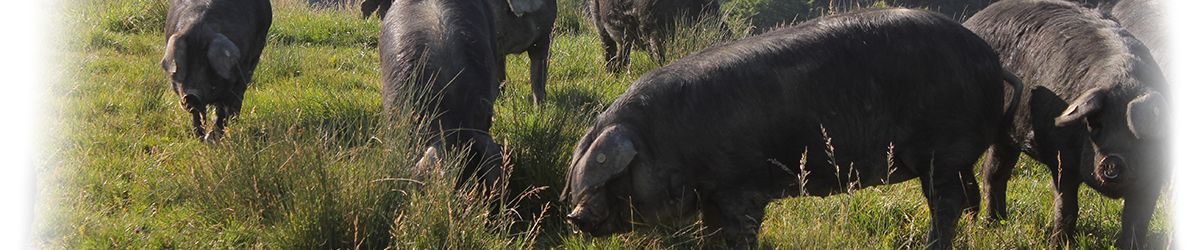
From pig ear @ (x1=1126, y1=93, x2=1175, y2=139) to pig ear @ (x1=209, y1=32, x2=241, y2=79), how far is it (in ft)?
14.5

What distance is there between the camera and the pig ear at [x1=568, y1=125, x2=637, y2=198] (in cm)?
334

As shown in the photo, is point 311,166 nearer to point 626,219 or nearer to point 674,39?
point 626,219

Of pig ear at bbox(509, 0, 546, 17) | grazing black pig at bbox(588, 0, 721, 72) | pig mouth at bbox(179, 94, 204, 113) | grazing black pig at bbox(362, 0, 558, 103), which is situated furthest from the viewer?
grazing black pig at bbox(588, 0, 721, 72)

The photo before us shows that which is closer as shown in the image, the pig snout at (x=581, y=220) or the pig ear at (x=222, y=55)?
the pig snout at (x=581, y=220)

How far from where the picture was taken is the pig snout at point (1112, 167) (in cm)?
349

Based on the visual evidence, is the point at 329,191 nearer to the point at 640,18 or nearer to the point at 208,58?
the point at 208,58

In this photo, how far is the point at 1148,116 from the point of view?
335 cm

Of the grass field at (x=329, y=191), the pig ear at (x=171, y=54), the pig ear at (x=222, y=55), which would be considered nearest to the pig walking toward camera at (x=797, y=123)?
the grass field at (x=329, y=191)

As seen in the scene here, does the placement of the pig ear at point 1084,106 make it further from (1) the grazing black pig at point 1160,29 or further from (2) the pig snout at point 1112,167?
(1) the grazing black pig at point 1160,29

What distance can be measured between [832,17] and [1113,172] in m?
1.25

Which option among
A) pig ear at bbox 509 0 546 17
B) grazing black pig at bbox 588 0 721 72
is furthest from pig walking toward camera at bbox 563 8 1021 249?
grazing black pig at bbox 588 0 721 72

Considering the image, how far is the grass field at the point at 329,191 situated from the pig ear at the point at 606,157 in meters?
0.33

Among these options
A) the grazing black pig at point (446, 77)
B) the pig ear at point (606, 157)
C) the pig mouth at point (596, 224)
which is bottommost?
the pig mouth at point (596, 224)

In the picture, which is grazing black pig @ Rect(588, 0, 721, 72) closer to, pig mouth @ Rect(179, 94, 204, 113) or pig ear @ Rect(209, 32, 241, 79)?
pig ear @ Rect(209, 32, 241, 79)
